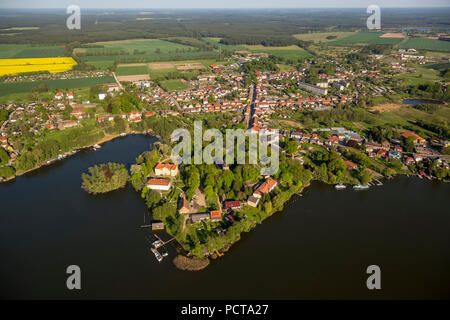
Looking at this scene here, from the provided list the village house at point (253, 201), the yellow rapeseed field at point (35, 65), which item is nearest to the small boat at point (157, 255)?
the village house at point (253, 201)

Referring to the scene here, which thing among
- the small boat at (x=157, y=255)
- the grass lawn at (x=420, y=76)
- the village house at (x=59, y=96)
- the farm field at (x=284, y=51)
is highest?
the farm field at (x=284, y=51)

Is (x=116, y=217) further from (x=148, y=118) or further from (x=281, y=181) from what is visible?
(x=148, y=118)

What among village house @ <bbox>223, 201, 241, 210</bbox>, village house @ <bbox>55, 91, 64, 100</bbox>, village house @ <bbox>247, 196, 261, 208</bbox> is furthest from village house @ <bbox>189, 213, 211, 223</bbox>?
village house @ <bbox>55, 91, 64, 100</bbox>

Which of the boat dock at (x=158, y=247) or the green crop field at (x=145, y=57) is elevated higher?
the green crop field at (x=145, y=57)

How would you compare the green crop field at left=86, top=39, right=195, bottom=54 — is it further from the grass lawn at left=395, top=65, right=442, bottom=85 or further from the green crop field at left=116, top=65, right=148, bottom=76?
the grass lawn at left=395, top=65, right=442, bottom=85

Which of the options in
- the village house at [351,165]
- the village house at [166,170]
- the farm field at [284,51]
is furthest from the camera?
the farm field at [284,51]

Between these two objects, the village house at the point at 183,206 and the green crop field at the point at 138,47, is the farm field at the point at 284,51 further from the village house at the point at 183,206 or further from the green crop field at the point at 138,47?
the village house at the point at 183,206

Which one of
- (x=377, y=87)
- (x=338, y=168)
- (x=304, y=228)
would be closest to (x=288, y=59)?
(x=377, y=87)
